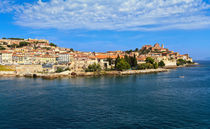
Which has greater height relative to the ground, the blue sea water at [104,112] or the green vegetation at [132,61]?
the green vegetation at [132,61]

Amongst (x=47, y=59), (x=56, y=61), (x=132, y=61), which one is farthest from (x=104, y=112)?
(x=56, y=61)

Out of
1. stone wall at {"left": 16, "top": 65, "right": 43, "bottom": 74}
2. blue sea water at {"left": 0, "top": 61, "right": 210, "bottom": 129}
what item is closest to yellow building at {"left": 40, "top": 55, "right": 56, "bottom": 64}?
stone wall at {"left": 16, "top": 65, "right": 43, "bottom": 74}

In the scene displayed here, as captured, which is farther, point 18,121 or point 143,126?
point 18,121

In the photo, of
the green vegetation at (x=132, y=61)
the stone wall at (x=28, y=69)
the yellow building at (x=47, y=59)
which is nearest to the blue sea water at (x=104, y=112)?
the stone wall at (x=28, y=69)

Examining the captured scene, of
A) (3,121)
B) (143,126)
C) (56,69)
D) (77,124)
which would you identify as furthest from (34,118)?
(56,69)

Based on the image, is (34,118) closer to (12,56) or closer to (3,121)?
(3,121)

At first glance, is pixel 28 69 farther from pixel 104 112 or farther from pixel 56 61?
pixel 104 112

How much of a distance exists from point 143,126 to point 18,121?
7.66m

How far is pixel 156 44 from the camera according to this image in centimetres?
11800

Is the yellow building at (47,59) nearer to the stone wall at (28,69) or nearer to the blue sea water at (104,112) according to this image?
the stone wall at (28,69)

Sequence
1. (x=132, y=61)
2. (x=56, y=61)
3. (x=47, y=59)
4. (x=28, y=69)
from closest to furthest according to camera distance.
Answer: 1. (x=28, y=69)
2. (x=132, y=61)
3. (x=47, y=59)
4. (x=56, y=61)

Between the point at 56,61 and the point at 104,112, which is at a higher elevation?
the point at 56,61

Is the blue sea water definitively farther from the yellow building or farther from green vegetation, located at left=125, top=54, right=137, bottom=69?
the yellow building

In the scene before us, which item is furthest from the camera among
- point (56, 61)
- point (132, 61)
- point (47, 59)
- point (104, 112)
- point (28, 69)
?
point (56, 61)
